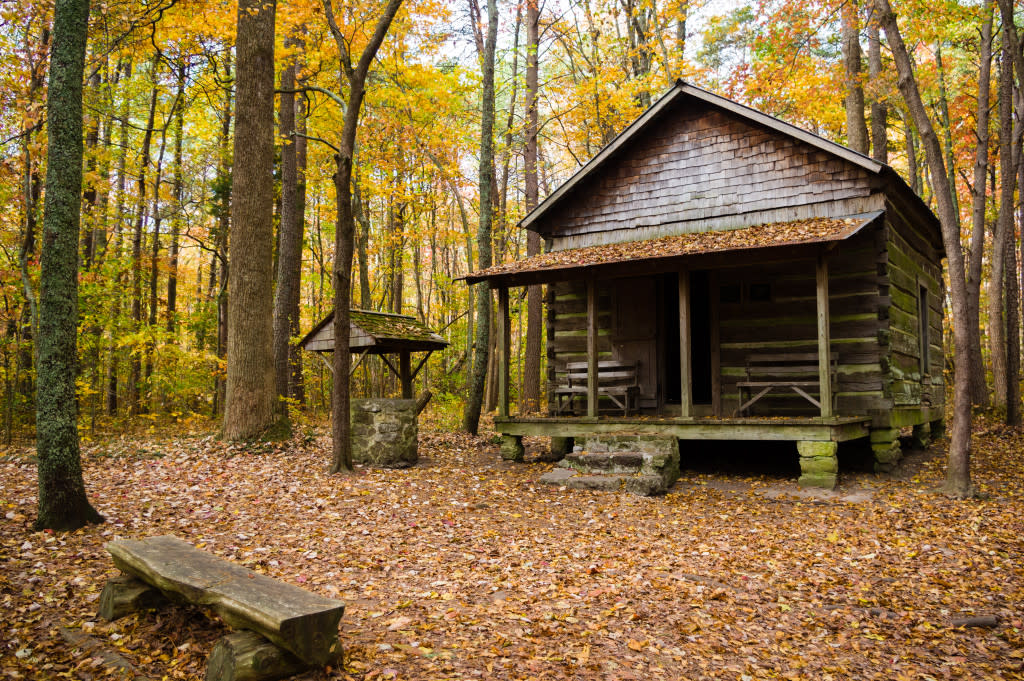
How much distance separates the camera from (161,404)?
19.9 metres

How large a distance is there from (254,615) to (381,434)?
7.80 meters

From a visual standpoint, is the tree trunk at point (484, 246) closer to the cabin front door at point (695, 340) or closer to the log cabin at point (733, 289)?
the log cabin at point (733, 289)

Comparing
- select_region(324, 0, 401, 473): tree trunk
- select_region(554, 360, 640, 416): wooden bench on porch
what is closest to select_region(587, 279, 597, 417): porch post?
select_region(554, 360, 640, 416): wooden bench on porch

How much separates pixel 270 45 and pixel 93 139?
8.61 metres

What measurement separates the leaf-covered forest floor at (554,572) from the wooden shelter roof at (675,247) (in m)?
3.79

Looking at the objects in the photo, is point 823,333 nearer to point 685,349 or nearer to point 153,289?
point 685,349

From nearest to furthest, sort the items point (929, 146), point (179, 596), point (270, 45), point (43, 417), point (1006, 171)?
point (179, 596)
point (43, 417)
point (929, 146)
point (270, 45)
point (1006, 171)

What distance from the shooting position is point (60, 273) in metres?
6.42

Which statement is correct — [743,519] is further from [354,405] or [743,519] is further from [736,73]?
[736,73]

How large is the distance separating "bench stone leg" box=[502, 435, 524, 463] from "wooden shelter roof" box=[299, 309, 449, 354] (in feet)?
7.54

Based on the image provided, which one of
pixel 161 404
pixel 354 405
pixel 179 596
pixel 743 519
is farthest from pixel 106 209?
pixel 743 519

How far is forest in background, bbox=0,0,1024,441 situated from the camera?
13141 millimetres

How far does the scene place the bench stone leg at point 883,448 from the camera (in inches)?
432

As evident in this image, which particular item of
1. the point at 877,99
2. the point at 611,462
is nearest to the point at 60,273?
the point at 611,462
